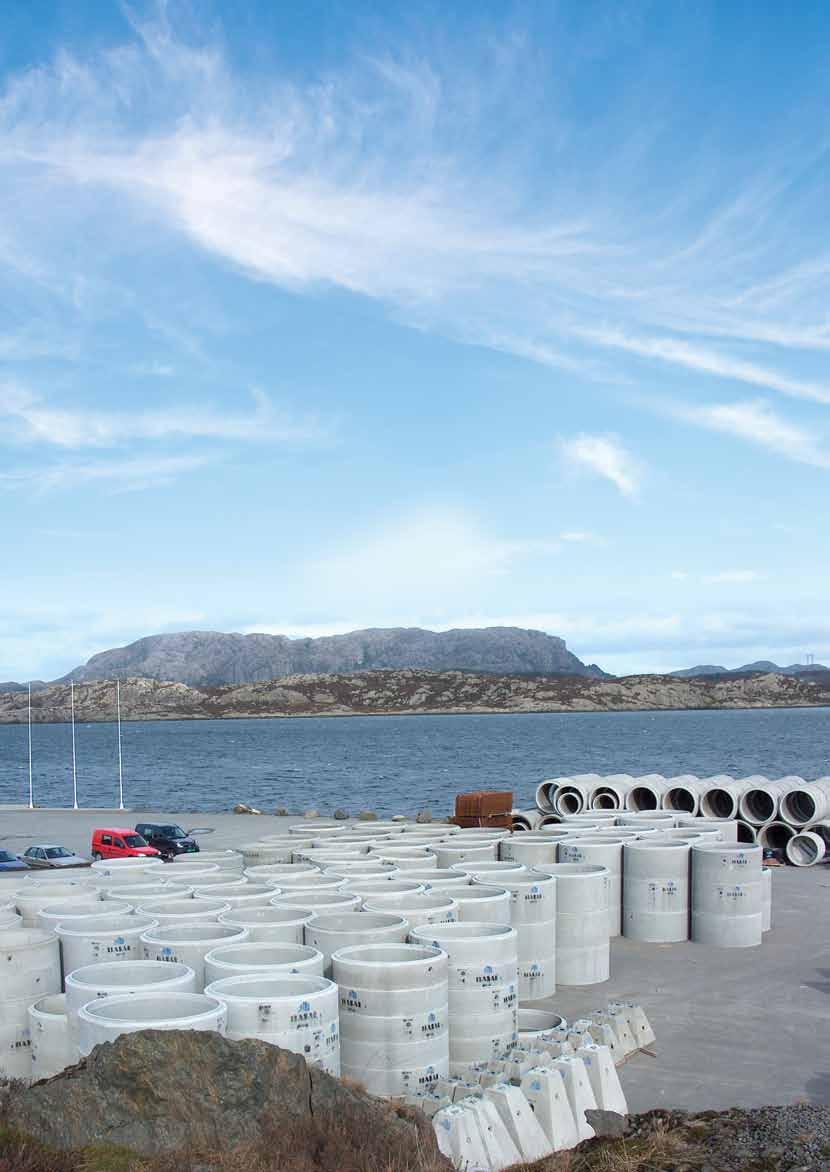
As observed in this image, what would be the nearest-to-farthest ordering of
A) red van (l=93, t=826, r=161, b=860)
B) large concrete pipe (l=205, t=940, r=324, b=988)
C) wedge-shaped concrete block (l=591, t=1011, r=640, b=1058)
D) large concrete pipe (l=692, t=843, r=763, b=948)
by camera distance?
large concrete pipe (l=205, t=940, r=324, b=988), wedge-shaped concrete block (l=591, t=1011, r=640, b=1058), large concrete pipe (l=692, t=843, r=763, b=948), red van (l=93, t=826, r=161, b=860)

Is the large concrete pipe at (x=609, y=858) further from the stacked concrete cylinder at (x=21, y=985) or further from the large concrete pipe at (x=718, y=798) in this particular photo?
the large concrete pipe at (x=718, y=798)

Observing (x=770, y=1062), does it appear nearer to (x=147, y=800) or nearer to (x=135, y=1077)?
(x=135, y=1077)

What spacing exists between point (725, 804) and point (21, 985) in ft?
98.6

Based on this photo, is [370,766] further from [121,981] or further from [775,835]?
[121,981]

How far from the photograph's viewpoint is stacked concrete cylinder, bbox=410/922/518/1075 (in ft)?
51.4

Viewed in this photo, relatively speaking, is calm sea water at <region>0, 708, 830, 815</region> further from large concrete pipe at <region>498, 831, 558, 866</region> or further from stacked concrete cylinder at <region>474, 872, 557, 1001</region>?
stacked concrete cylinder at <region>474, 872, 557, 1001</region>

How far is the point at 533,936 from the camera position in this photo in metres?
20.4

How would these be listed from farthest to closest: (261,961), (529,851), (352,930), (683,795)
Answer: (683,795), (529,851), (352,930), (261,961)

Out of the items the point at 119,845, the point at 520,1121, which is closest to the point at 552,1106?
the point at 520,1121

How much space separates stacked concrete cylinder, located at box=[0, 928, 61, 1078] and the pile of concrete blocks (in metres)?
4.98

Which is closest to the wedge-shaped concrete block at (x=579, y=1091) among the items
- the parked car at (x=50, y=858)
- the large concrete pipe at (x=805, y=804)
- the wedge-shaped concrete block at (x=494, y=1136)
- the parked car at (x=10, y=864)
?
the wedge-shaped concrete block at (x=494, y=1136)

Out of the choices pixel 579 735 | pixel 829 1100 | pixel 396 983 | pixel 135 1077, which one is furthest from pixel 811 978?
pixel 579 735

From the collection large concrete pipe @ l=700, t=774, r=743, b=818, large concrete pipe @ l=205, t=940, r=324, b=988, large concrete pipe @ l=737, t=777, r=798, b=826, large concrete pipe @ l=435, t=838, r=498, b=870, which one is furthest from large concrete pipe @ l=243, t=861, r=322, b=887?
large concrete pipe @ l=700, t=774, r=743, b=818

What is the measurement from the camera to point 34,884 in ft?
71.1
